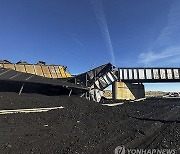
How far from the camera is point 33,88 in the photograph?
A: 26.0 meters

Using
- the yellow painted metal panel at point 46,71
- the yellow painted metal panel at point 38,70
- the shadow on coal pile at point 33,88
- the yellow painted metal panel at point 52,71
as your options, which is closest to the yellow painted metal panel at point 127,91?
the yellow painted metal panel at point 52,71

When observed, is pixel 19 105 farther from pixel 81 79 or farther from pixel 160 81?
pixel 160 81

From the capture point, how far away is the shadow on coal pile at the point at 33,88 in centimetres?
2398

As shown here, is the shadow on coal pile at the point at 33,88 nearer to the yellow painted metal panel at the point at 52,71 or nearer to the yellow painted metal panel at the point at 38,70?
the yellow painted metal panel at the point at 52,71

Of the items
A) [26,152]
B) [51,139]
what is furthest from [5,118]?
[26,152]

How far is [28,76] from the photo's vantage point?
26.2 meters

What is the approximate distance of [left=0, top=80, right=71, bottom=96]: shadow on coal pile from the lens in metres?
24.0

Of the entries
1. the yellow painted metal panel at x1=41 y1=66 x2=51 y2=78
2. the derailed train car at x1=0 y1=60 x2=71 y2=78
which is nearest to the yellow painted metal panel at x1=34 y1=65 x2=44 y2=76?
the derailed train car at x1=0 y1=60 x2=71 y2=78

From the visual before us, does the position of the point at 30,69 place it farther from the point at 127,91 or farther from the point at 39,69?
the point at 127,91

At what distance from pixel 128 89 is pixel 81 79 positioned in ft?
55.9

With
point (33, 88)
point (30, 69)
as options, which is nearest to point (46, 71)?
point (30, 69)

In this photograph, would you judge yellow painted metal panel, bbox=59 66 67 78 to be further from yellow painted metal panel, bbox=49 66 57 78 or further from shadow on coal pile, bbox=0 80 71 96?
shadow on coal pile, bbox=0 80 71 96

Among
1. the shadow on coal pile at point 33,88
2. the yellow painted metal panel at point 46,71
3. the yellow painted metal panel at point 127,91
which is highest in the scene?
the yellow painted metal panel at point 46,71

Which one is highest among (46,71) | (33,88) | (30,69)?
(30,69)
